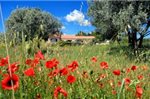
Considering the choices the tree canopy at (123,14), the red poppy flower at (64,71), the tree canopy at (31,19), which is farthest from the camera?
the tree canopy at (31,19)

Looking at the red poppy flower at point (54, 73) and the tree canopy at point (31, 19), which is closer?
the red poppy flower at point (54, 73)

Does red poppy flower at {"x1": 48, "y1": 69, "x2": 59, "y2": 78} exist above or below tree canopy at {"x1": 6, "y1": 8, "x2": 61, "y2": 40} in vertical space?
below

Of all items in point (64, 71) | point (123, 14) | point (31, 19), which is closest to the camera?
point (64, 71)

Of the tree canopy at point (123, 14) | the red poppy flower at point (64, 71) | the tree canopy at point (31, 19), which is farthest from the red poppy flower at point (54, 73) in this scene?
the tree canopy at point (31, 19)

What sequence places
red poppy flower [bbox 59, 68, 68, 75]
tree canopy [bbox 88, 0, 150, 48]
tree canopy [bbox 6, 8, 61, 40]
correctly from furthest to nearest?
1. tree canopy [bbox 6, 8, 61, 40]
2. tree canopy [bbox 88, 0, 150, 48]
3. red poppy flower [bbox 59, 68, 68, 75]

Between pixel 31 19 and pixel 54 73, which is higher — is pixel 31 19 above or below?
above

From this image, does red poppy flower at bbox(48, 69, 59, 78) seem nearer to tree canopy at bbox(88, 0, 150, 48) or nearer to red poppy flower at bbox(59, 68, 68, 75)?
red poppy flower at bbox(59, 68, 68, 75)

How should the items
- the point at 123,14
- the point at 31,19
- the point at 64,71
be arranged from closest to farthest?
1. the point at 64,71
2. the point at 123,14
3. the point at 31,19

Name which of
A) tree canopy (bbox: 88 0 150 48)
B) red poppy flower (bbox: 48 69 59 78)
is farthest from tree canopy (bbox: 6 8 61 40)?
red poppy flower (bbox: 48 69 59 78)

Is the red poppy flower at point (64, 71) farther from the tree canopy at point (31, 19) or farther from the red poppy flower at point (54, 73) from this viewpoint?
the tree canopy at point (31, 19)

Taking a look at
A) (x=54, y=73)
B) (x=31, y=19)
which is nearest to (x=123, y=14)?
(x=54, y=73)

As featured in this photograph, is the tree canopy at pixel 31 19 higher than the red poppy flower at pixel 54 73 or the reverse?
higher

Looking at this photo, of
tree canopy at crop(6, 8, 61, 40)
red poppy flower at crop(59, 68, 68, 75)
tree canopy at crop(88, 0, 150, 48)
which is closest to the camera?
red poppy flower at crop(59, 68, 68, 75)

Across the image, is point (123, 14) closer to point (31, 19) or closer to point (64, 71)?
point (64, 71)
